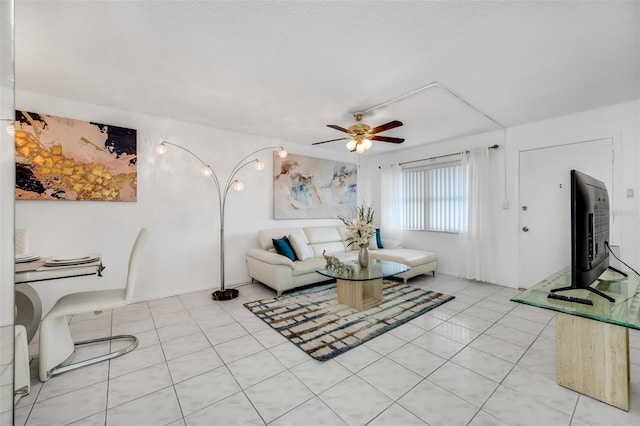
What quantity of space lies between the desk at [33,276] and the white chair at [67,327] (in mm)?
255

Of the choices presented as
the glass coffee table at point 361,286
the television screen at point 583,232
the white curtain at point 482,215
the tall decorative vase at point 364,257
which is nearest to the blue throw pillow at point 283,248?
the glass coffee table at point 361,286

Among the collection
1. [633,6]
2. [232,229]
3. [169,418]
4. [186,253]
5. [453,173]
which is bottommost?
[169,418]

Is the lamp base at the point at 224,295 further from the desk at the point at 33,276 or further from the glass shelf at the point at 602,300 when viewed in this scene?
the glass shelf at the point at 602,300

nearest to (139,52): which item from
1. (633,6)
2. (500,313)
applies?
(633,6)

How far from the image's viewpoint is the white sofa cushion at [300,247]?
3915 mm

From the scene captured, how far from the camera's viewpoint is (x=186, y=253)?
3619mm

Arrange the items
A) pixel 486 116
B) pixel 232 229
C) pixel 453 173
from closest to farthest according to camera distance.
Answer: pixel 486 116 < pixel 232 229 < pixel 453 173

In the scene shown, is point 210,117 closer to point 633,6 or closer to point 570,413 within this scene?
point 633,6

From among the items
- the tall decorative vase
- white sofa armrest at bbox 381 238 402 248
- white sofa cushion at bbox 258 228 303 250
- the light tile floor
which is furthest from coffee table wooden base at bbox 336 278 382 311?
white sofa armrest at bbox 381 238 402 248

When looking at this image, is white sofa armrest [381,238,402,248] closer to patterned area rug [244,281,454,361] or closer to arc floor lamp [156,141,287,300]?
patterned area rug [244,281,454,361]

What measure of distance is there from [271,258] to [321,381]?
193 centimetres

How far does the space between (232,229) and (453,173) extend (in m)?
3.90

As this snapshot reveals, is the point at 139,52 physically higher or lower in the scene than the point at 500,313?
higher

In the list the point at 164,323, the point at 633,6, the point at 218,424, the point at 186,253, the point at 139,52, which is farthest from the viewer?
the point at 186,253
